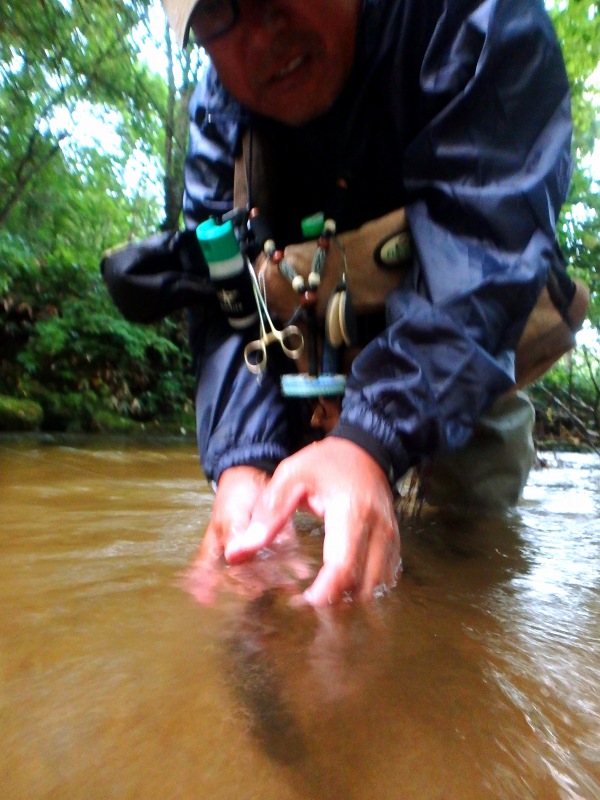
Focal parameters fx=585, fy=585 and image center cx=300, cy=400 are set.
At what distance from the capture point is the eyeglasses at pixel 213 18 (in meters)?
1.04

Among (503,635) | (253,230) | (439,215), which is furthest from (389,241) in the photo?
(503,635)

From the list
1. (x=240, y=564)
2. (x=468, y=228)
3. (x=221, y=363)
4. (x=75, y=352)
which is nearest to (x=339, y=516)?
(x=240, y=564)

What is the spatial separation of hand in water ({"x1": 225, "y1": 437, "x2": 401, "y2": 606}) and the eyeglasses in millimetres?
809

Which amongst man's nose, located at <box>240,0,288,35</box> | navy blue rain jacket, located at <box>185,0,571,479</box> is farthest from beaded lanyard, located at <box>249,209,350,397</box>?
man's nose, located at <box>240,0,288,35</box>

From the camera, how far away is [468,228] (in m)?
0.99

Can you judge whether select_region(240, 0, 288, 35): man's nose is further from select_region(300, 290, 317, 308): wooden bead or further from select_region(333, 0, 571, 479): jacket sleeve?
select_region(300, 290, 317, 308): wooden bead

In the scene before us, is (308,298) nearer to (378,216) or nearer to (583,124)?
(378,216)

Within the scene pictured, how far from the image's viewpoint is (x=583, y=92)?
5.02 m

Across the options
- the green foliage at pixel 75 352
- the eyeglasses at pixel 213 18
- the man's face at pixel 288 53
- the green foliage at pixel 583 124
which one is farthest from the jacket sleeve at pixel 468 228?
the green foliage at pixel 75 352

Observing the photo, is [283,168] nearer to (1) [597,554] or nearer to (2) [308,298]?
(2) [308,298]

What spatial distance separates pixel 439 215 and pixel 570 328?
0.49 meters

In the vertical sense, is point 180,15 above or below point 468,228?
above

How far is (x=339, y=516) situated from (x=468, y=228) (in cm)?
56

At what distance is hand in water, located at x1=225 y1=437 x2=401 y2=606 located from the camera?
2.30 feet
